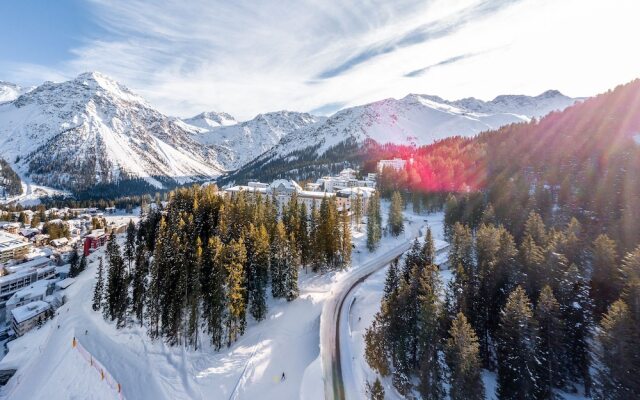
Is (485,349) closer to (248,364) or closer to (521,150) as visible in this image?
(248,364)

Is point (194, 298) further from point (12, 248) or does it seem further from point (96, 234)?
point (96, 234)

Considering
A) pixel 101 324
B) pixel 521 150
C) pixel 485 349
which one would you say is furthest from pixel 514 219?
pixel 101 324

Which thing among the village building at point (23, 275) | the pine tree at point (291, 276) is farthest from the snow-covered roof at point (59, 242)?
the pine tree at point (291, 276)

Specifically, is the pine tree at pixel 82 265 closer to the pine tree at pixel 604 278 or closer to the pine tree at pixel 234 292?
the pine tree at pixel 234 292

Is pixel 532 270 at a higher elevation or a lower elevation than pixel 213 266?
lower

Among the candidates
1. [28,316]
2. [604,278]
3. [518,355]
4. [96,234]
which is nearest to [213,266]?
[518,355]

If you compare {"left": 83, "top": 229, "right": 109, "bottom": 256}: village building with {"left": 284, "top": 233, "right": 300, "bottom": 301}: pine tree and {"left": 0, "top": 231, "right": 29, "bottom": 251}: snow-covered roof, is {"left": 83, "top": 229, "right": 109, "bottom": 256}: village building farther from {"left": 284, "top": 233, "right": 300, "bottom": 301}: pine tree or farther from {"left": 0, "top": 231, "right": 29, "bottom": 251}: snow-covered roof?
{"left": 284, "top": 233, "right": 300, "bottom": 301}: pine tree
